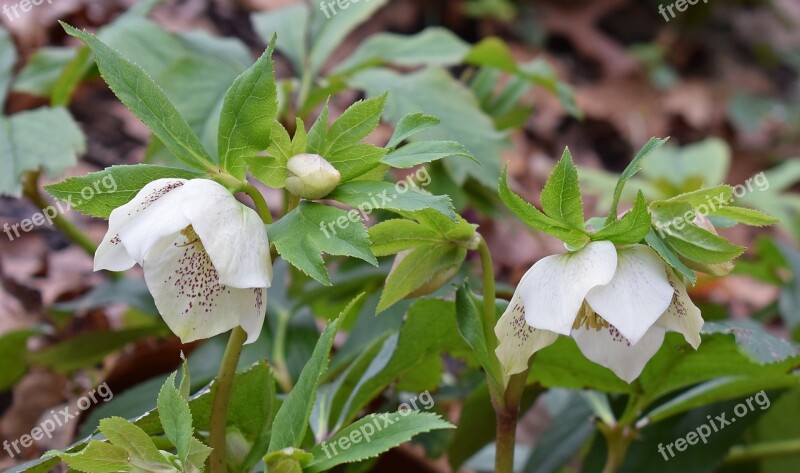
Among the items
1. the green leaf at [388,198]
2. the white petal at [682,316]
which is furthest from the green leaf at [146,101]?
the white petal at [682,316]

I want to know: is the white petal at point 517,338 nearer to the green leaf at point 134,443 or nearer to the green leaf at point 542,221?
the green leaf at point 542,221

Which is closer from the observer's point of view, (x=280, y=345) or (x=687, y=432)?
(x=687, y=432)

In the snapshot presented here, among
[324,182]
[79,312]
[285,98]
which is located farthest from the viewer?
[79,312]

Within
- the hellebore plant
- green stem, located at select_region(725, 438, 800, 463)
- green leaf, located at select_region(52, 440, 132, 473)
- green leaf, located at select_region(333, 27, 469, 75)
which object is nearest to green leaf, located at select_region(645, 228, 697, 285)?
the hellebore plant

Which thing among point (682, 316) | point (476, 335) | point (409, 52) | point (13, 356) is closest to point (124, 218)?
point (476, 335)

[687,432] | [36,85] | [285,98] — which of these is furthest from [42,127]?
[687,432]

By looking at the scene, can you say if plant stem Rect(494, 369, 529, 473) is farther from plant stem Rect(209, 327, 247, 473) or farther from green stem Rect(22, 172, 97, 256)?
green stem Rect(22, 172, 97, 256)

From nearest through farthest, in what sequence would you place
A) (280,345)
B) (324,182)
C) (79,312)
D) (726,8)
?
(324,182), (280,345), (79,312), (726,8)

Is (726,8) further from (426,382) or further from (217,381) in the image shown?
(217,381)
